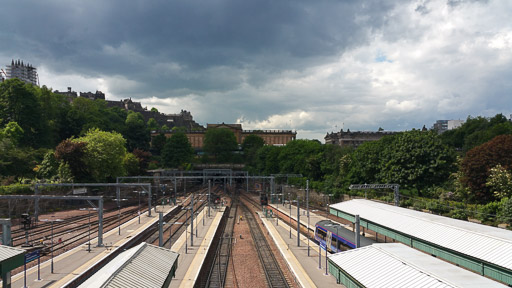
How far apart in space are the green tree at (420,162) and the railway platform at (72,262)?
31172 mm

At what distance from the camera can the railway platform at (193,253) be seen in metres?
21.5

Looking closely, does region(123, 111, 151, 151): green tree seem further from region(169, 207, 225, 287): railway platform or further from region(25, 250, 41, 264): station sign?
region(25, 250, 41, 264): station sign

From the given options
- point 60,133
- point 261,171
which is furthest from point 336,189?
point 60,133

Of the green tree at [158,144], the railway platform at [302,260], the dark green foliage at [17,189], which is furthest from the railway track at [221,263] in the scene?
the green tree at [158,144]

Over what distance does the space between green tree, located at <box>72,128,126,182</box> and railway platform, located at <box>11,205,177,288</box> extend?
2118 cm

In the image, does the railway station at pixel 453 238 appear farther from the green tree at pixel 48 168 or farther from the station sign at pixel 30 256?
the green tree at pixel 48 168

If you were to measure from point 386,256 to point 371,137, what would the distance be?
122923 millimetres

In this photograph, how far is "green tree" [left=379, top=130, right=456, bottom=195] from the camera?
3994 centimetres

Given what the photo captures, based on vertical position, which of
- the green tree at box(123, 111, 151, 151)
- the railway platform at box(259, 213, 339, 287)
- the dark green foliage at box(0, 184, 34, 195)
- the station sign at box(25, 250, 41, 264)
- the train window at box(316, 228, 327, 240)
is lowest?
the railway platform at box(259, 213, 339, 287)

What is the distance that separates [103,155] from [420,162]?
154ft

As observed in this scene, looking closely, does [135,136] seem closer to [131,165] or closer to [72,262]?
[131,165]

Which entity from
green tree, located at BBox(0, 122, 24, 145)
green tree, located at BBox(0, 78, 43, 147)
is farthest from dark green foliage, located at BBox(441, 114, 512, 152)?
green tree, located at BBox(0, 78, 43, 147)

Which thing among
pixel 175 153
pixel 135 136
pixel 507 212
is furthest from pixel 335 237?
pixel 135 136

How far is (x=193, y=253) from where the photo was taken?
93.6 feet
